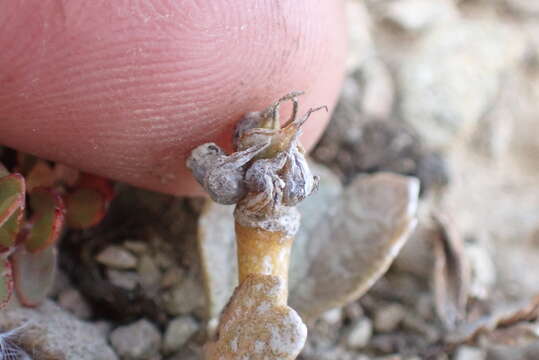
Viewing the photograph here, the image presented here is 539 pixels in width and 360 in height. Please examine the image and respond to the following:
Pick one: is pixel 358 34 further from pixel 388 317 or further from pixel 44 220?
pixel 44 220

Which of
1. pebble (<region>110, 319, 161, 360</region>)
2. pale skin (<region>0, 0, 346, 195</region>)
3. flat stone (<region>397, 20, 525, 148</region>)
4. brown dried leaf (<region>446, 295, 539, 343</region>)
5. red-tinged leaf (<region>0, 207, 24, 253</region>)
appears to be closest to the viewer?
pale skin (<region>0, 0, 346, 195</region>)

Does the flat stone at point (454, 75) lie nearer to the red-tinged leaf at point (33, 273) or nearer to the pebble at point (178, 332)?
the pebble at point (178, 332)

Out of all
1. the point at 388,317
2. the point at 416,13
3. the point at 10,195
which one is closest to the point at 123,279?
the point at 10,195

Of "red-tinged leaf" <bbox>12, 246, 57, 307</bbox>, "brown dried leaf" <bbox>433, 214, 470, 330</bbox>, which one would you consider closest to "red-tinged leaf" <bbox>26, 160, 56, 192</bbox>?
"red-tinged leaf" <bbox>12, 246, 57, 307</bbox>

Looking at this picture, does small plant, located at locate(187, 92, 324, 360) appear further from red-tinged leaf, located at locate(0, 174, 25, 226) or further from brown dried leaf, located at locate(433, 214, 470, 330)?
brown dried leaf, located at locate(433, 214, 470, 330)

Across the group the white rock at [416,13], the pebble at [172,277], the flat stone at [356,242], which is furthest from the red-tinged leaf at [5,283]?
the white rock at [416,13]
